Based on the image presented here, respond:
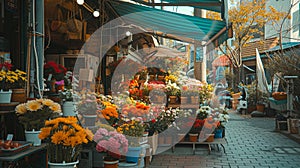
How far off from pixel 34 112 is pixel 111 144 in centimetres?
93

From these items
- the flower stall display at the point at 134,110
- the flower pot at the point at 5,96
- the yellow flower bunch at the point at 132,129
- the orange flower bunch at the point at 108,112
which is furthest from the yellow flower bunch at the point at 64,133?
the flower stall display at the point at 134,110

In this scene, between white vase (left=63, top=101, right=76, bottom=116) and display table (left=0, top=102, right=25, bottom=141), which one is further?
white vase (left=63, top=101, right=76, bottom=116)

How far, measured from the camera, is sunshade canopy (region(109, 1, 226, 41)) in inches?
281

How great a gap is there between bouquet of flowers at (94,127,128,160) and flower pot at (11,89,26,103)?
0.97 m

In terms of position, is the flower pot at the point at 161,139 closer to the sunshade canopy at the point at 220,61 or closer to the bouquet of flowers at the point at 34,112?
the bouquet of flowers at the point at 34,112

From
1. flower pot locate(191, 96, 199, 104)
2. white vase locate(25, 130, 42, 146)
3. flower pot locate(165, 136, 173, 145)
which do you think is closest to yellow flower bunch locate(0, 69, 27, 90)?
white vase locate(25, 130, 42, 146)

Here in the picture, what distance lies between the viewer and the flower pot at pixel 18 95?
3946 millimetres

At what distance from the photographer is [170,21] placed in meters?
7.55

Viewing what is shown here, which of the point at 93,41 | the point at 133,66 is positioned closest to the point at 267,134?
the point at 133,66

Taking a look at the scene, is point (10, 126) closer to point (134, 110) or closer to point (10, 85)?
point (10, 85)

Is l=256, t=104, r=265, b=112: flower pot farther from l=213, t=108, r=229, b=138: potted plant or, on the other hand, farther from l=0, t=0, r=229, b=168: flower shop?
l=213, t=108, r=229, b=138: potted plant

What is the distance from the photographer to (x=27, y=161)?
380 cm

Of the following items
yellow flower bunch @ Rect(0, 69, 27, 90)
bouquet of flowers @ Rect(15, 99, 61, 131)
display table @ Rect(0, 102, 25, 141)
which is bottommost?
display table @ Rect(0, 102, 25, 141)

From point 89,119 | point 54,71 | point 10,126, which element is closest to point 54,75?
point 54,71
